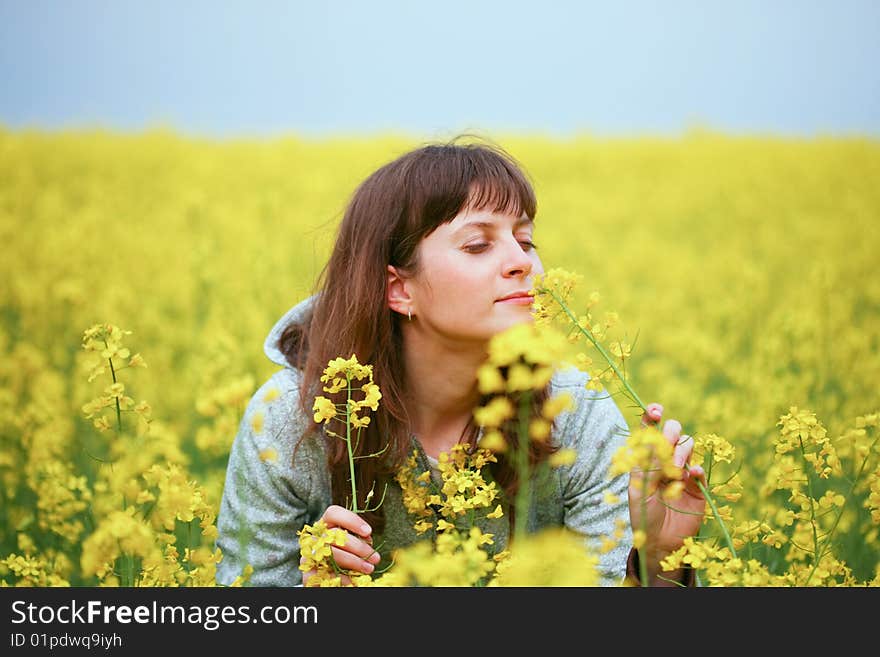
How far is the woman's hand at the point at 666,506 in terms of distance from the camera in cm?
180

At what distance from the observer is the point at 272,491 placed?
2320mm

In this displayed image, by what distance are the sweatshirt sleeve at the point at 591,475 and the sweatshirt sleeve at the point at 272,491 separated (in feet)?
2.18

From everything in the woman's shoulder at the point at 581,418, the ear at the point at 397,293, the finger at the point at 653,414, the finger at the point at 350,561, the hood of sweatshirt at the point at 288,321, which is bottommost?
the finger at the point at 350,561

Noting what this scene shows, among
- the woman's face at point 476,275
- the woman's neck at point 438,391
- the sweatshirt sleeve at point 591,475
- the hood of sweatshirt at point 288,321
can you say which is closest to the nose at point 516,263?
the woman's face at point 476,275

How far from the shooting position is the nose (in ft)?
6.73

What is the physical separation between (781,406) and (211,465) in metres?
2.19

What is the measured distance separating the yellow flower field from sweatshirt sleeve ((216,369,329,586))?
123mm

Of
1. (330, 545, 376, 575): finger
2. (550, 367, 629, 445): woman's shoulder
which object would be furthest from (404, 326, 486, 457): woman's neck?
(330, 545, 376, 575): finger

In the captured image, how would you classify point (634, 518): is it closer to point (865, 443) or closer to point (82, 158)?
point (865, 443)

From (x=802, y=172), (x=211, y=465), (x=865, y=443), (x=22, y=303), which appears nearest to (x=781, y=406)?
(x=865, y=443)

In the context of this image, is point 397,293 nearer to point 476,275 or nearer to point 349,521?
point 476,275

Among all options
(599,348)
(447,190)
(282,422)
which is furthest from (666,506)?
(282,422)

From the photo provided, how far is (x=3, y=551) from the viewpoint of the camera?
9.03 feet

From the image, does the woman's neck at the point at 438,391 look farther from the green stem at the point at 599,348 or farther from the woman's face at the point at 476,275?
the green stem at the point at 599,348
